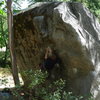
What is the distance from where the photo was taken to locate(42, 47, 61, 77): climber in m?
5.10

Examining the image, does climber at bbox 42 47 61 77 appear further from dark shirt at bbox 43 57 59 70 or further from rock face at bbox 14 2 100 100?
rock face at bbox 14 2 100 100

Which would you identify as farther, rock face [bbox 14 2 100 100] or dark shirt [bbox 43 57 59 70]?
dark shirt [bbox 43 57 59 70]

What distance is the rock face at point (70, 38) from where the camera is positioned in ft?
15.6

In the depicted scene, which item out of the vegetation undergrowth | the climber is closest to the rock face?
the climber

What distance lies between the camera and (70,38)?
473cm

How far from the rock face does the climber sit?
4.3 inches

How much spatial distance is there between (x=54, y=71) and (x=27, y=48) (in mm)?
919

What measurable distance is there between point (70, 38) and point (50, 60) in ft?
2.37

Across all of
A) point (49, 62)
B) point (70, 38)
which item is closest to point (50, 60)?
point (49, 62)

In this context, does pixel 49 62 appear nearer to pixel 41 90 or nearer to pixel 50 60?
pixel 50 60

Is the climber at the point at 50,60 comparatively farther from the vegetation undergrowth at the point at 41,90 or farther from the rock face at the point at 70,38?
the vegetation undergrowth at the point at 41,90

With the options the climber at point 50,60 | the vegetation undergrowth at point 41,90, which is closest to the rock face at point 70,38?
the climber at point 50,60

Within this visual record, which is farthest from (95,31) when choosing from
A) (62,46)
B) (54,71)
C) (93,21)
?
(54,71)

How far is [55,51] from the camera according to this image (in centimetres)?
507
